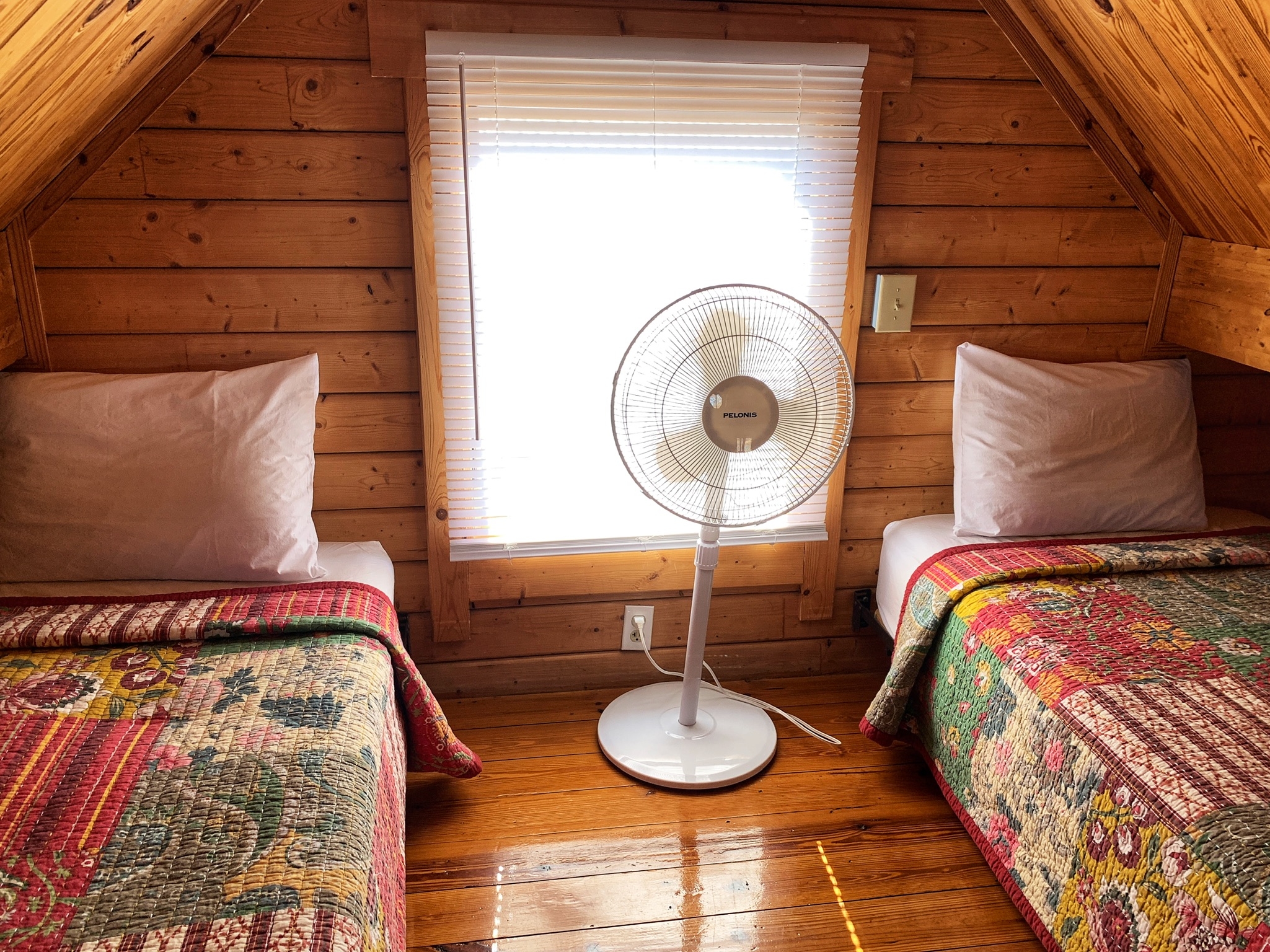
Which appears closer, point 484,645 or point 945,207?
point 945,207

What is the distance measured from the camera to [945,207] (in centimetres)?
238

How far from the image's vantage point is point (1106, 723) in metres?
1.62

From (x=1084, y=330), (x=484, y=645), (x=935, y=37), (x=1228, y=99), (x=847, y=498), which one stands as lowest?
(x=484, y=645)

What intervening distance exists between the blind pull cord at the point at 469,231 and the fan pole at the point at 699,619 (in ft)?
1.98

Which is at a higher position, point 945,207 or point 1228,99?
point 1228,99

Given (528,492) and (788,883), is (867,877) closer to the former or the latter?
(788,883)

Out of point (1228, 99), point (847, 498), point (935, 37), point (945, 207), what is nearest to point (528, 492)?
point (847, 498)

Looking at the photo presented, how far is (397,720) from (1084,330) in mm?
1938

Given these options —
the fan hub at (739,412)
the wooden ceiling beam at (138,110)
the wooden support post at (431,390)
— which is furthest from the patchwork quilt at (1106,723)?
the wooden ceiling beam at (138,110)

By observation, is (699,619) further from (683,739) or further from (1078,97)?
(1078,97)

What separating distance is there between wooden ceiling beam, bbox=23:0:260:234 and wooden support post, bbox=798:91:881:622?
1371mm

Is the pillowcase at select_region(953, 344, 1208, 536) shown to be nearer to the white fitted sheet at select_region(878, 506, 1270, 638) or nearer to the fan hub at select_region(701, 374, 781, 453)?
the white fitted sheet at select_region(878, 506, 1270, 638)

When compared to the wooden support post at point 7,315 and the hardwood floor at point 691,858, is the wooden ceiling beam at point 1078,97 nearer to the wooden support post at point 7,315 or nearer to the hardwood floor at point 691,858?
the hardwood floor at point 691,858

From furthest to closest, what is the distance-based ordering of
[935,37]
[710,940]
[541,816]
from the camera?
[935,37] → [541,816] → [710,940]
